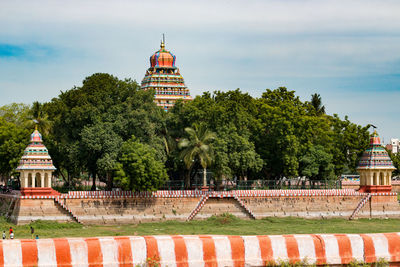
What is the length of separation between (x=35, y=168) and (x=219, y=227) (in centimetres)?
1449

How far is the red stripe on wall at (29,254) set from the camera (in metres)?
20.8

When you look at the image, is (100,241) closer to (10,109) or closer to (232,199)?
(232,199)

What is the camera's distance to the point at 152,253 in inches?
855

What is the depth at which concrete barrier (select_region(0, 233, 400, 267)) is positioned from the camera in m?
21.1

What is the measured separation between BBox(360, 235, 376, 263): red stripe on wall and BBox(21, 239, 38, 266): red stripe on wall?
11.2 meters

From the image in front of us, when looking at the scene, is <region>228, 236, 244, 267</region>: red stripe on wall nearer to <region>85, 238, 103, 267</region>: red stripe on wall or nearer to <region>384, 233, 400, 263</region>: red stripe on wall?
<region>85, 238, 103, 267</region>: red stripe on wall

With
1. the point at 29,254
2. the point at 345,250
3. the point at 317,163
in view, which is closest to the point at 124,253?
the point at 29,254

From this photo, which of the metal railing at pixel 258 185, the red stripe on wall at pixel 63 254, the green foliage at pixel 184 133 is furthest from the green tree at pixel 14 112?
the red stripe on wall at pixel 63 254

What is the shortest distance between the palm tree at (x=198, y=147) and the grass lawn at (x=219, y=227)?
15.4ft

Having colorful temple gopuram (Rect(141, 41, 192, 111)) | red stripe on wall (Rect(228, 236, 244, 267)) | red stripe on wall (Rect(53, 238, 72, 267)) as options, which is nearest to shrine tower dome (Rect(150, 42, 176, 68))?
colorful temple gopuram (Rect(141, 41, 192, 111))

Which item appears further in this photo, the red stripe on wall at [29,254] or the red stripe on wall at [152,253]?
the red stripe on wall at [152,253]

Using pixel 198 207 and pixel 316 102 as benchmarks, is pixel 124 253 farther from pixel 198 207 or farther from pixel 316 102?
pixel 316 102

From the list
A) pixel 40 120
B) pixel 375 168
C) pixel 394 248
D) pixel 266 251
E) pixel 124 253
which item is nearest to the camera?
pixel 124 253

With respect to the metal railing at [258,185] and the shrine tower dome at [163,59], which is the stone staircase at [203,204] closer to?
the metal railing at [258,185]
